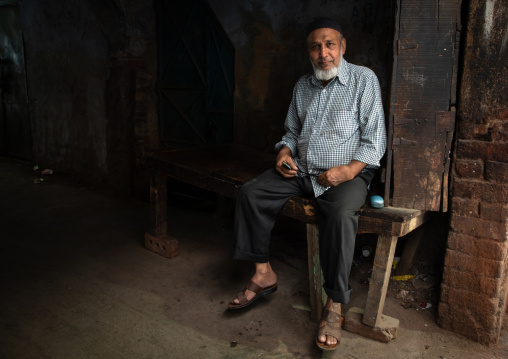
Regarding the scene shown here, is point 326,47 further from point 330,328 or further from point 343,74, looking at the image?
point 330,328

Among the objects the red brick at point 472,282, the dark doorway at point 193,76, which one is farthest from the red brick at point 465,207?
the dark doorway at point 193,76

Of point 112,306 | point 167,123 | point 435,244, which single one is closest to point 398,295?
point 435,244

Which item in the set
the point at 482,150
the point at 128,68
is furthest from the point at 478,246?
the point at 128,68

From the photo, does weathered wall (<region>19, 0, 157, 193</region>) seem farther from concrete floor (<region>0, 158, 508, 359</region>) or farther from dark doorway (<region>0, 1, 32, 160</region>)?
concrete floor (<region>0, 158, 508, 359</region>)

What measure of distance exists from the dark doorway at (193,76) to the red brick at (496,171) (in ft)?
8.89

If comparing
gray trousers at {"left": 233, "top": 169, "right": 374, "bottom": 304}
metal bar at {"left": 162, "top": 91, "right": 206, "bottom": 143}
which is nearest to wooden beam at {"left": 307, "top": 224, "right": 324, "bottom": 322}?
gray trousers at {"left": 233, "top": 169, "right": 374, "bottom": 304}

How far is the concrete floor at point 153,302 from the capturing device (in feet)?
8.04

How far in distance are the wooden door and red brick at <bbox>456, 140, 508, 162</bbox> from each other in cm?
9

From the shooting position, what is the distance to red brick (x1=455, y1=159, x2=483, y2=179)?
243 cm

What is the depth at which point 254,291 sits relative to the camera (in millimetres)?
2840

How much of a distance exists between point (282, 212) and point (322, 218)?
357 mm

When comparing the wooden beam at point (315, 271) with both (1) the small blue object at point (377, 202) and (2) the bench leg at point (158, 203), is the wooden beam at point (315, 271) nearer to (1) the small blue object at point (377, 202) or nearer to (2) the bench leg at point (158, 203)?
(1) the small blue object at point (377, 202)

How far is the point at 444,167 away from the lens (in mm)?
2467

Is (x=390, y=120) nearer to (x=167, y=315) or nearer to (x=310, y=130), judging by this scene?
(x=310, y=130)
